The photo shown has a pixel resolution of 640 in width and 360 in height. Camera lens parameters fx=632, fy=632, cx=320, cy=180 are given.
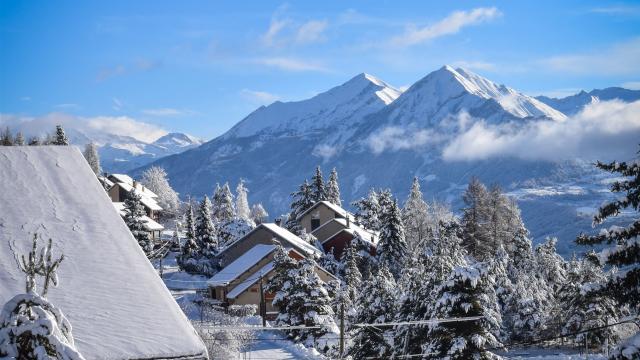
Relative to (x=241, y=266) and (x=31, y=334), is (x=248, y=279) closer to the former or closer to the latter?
(x=241, y=266)

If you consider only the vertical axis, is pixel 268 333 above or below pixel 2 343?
below

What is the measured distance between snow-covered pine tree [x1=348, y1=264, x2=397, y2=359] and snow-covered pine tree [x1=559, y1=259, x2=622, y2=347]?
1680 centimetres

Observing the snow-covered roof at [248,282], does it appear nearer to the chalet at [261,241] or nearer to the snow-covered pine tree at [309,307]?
the chalet at [261,241]

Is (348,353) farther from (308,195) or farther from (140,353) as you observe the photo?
(308,195)

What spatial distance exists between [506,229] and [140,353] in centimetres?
6281

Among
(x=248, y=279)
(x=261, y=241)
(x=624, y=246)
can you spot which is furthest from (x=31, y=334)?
(x=261, y=241)

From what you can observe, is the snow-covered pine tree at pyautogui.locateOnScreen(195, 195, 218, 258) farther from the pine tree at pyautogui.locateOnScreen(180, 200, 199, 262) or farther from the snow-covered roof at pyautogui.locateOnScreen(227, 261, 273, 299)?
the snow-covered roof at pyautogui.locateOnScreen(227, 261, 273, 299)

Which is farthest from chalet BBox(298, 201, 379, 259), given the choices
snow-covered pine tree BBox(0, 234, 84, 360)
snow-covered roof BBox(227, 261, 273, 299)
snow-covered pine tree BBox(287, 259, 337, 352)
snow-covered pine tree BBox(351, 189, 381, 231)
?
snow-covered pine tree BBox(0, 234, 84, 360)

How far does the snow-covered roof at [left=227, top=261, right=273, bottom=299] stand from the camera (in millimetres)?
51562

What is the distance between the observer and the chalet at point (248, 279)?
2047 inches

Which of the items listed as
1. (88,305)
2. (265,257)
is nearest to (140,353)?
(88,305)

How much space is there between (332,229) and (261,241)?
17233 millimetres

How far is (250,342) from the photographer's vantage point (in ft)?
117

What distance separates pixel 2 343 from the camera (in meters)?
7.74
